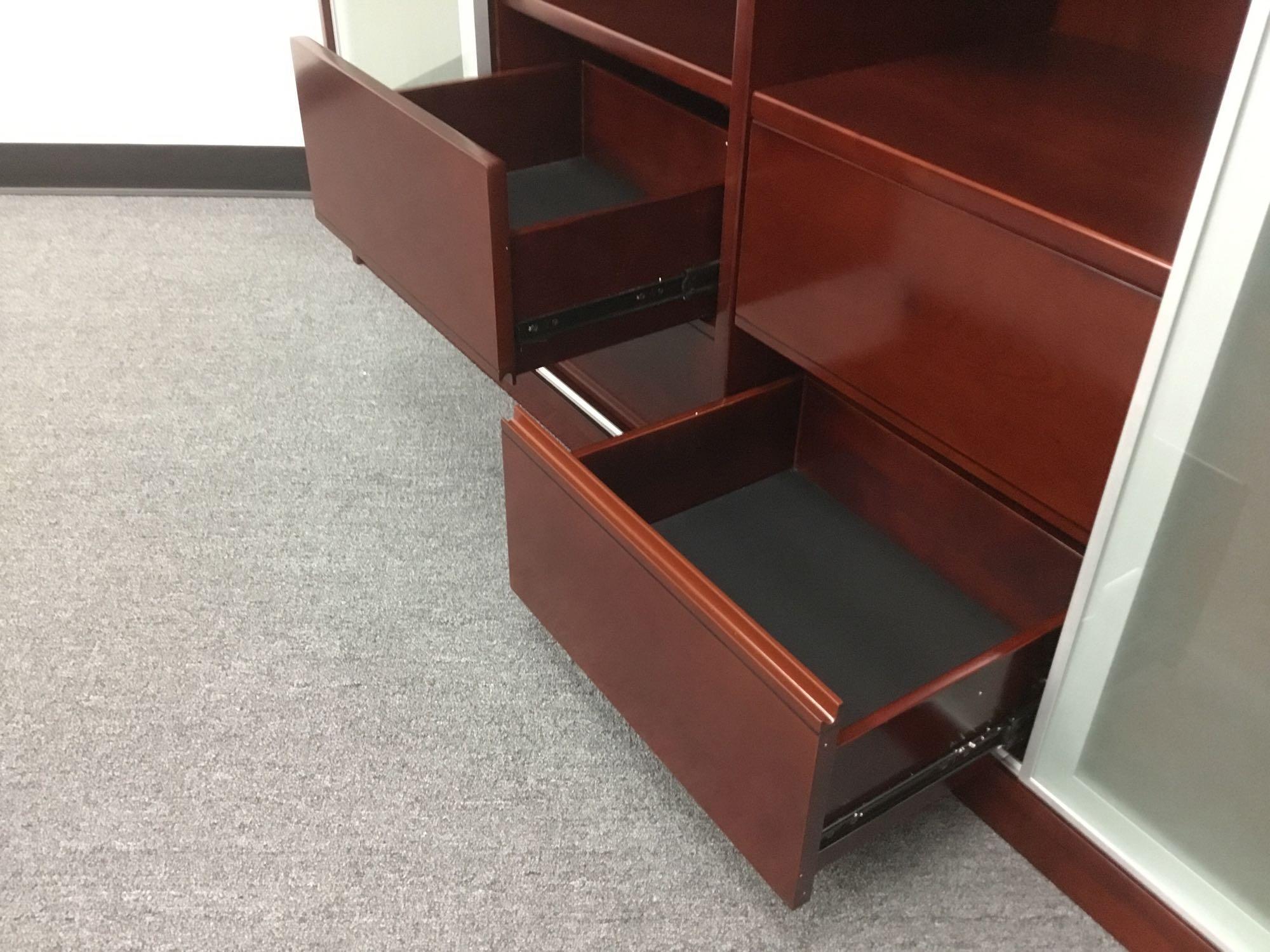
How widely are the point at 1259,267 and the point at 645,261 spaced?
531mm

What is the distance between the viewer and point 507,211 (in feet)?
2.98

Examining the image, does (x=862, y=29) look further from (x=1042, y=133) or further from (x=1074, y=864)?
(x=1074, y=864)

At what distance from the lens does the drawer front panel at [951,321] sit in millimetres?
717

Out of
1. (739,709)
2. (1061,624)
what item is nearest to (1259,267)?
(1061,624)

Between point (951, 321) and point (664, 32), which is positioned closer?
point (951, 321)

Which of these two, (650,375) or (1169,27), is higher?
(1169,27)

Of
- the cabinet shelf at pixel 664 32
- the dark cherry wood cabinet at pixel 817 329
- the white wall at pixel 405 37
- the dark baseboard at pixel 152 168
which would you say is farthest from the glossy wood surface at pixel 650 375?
the dark baseboard at pixel 152 168

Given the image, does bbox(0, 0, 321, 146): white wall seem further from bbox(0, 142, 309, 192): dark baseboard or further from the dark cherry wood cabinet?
the dark cherry wood cabinet

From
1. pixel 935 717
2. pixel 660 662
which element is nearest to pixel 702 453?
pixel 660 662

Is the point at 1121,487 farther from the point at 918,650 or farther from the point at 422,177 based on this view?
the point at 422,177

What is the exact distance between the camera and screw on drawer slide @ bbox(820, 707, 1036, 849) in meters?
0.80

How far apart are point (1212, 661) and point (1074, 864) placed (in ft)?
0.81

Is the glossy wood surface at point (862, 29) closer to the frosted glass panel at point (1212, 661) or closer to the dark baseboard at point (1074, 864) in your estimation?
the frosted glass panel at point (1212, 661)

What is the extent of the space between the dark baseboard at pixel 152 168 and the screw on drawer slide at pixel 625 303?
130cm
